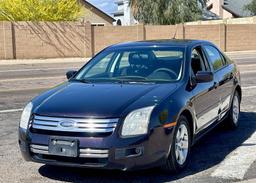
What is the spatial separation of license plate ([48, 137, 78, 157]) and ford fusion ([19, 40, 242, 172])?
1 cm

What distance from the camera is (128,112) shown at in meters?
4.99

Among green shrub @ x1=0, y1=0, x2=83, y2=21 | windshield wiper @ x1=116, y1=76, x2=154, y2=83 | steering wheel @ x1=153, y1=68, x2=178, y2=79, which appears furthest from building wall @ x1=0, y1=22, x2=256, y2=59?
windshield wiper @ x1=116, y1=76, x2=154, y2=83

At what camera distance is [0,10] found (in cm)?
3400

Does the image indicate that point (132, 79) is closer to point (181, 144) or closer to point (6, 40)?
point (181, 144)

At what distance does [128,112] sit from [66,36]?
2857 centimetres

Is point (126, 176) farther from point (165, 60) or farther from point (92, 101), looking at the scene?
point (165, 60)

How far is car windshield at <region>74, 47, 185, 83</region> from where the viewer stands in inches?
242

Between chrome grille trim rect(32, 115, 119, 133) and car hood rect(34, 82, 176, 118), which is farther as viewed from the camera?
car hood rect(34, 82, 176, 118)

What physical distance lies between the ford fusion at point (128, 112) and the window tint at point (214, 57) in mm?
381

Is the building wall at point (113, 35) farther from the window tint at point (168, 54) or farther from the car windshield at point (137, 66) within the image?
the window tint at point (168, 54)

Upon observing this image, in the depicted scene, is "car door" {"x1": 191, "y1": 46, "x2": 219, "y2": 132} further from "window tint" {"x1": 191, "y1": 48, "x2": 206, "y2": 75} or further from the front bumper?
A: the front bumper

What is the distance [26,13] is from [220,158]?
28.7m

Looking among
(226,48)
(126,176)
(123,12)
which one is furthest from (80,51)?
(123,12)

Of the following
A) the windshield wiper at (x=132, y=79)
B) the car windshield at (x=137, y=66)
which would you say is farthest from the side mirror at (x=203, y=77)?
the windshield wiper at (x=132, y=79)
